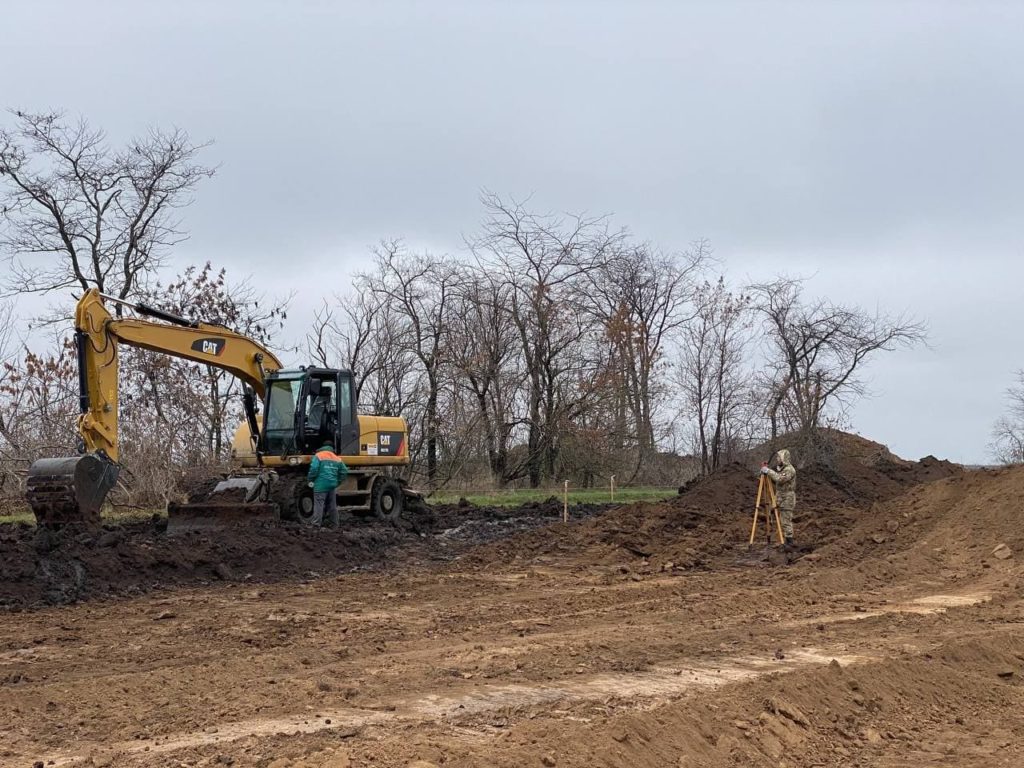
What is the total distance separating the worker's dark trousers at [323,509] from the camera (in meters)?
17.7

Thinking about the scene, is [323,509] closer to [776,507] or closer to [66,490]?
[66,490]

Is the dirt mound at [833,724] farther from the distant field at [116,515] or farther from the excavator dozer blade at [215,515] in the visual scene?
the distant field at [116,515]

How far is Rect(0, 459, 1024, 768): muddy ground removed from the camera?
19.8ft

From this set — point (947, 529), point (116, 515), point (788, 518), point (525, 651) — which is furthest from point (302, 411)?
point (947, 529)

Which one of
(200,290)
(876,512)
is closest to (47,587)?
(876,512)

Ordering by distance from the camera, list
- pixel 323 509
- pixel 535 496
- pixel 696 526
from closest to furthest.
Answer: pixel 323 509 < pixel 696 526 < pixel 535 496

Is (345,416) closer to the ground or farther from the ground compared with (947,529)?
farther from the ground

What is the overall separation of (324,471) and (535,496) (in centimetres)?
1360

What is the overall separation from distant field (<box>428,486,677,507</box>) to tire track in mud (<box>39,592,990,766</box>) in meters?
18.3

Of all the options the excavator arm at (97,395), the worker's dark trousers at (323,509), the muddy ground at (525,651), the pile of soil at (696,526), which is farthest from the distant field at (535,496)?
the excavator arm at (97,395)

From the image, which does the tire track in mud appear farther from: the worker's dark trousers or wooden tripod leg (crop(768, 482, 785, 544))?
the worker's dark trousers

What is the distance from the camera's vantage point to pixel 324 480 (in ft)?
58.0

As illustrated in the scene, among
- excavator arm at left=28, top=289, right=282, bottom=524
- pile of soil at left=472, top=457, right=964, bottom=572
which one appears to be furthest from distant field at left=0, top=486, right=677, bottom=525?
excavator arm at left=28, top=289, right=282, bottom=524

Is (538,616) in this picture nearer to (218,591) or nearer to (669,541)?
(218,591)
